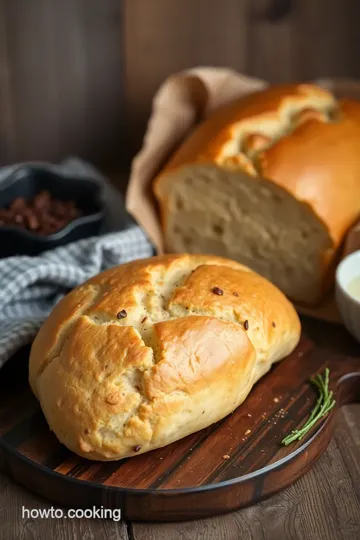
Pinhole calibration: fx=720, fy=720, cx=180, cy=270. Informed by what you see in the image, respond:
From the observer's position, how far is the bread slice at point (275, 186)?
186 centimetres

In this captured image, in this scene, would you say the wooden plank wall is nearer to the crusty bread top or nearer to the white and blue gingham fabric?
the crusty bread top

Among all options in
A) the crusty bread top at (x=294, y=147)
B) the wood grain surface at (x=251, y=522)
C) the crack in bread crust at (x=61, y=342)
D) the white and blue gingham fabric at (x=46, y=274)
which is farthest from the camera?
the crusty bread top at (x=294, y=147)

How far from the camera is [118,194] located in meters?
2.32

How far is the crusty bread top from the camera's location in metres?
1.85

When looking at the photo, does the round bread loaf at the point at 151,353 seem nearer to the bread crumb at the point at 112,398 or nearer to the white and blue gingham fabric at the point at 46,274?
the bread crumb at the point at 112,398

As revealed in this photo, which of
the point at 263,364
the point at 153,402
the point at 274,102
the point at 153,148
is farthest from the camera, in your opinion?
the point at 153,148

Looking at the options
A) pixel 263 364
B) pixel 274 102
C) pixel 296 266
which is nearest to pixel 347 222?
pixel 296 266

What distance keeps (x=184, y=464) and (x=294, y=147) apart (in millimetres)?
922

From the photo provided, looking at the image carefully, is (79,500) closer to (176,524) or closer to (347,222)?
(176,524)

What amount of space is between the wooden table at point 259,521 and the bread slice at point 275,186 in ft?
2.14

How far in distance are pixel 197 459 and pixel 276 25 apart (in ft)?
5.51

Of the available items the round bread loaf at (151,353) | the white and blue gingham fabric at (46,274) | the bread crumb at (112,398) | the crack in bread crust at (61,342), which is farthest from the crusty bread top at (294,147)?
the bread crumb at (112,398)

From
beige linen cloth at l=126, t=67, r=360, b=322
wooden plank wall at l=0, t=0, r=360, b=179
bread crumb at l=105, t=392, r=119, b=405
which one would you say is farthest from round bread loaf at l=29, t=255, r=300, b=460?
wooden plank wall at l=0, t=0, r=360, b=179

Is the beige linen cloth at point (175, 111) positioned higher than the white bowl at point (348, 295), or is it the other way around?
the beige linen cloth at point (175, 111)
